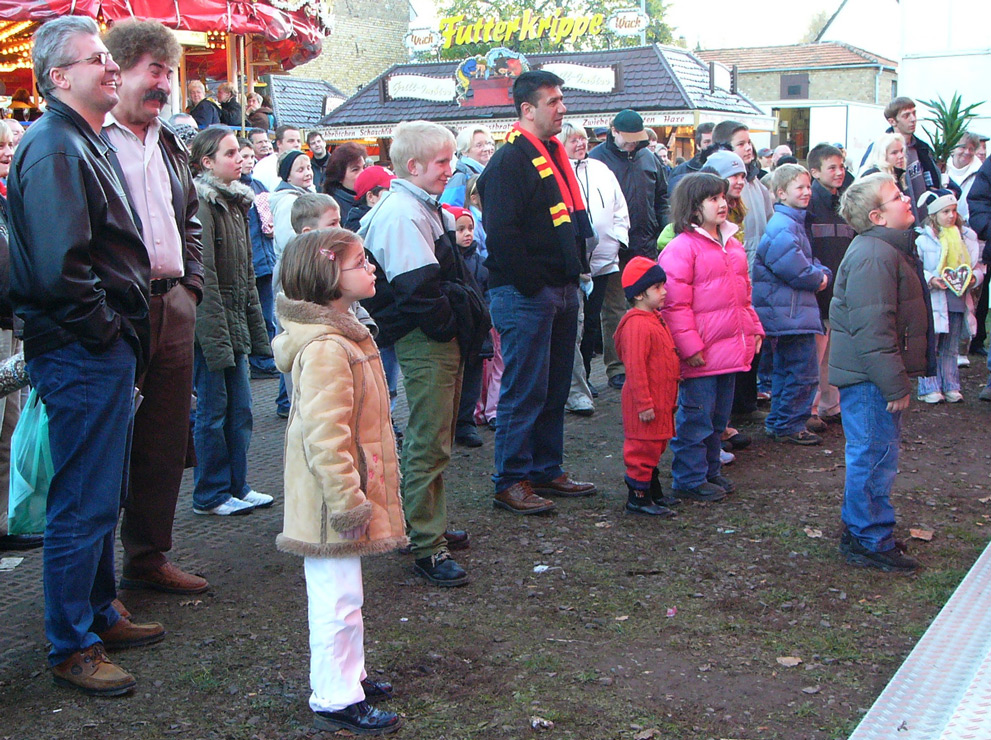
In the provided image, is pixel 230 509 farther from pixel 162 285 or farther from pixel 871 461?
pixel 871 461

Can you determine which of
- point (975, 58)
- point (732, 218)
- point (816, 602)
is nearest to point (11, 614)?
point (816, 602)

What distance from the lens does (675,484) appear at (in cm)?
591

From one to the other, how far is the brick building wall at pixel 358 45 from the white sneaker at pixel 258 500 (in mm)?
48841

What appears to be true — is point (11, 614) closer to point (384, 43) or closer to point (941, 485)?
point (941, 485)

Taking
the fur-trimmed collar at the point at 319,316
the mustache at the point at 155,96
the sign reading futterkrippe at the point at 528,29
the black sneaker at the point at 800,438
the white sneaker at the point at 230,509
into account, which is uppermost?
the sign reading futterkrippe at the point at 528,29

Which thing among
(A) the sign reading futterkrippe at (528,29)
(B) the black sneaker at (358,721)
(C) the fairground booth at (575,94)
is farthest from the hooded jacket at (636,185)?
(A) the sign reading futterkrippe at (528,29)

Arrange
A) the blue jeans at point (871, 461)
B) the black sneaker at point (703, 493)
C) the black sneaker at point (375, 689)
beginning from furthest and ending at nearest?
the black sneaker at point (703, 493), the blue jeans at point (871, 461), the black sneaker at point (375, 689)

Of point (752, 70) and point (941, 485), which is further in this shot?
point (752, 70)

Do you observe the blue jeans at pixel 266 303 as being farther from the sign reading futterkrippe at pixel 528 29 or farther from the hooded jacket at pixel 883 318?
the sign reading futterkrippe at pixel 528 29

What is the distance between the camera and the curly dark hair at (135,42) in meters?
3.94

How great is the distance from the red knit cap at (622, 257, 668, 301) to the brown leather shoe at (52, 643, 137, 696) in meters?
3.20

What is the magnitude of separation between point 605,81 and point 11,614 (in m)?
26.2

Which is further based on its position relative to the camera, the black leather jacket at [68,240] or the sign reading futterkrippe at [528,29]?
the sign reading futterkrippe at [528,29]

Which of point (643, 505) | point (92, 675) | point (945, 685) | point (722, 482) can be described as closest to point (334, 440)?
point (92, 675)
